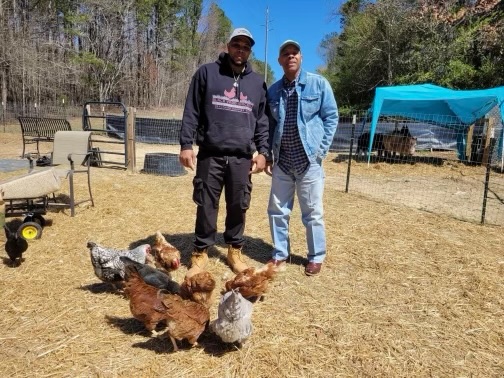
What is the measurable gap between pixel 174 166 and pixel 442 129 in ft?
36.3

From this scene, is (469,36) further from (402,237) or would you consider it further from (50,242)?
(50,242)

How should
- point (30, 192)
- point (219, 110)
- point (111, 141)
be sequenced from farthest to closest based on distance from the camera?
point (111, 141), point (30, 192), point (219, 110)

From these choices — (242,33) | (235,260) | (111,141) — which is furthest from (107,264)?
(111,141)

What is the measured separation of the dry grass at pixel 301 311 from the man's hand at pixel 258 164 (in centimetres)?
98

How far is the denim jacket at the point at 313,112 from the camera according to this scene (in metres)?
3.19

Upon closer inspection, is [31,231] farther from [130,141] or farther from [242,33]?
[130,141]

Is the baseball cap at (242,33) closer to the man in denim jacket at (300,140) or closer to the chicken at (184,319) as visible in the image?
the man in denim jacket at (300,140)

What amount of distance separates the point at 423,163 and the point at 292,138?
1016cm

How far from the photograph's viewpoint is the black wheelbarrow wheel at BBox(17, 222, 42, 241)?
13.1 ft

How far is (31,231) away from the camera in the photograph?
4059 mm

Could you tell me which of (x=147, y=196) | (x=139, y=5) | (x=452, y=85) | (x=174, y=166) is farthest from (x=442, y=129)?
(x=139, y=5)

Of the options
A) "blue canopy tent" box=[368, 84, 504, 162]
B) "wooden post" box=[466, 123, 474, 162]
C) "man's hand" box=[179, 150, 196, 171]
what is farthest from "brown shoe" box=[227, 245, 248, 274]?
"wooden post" box=[466, 123, 474, 162]

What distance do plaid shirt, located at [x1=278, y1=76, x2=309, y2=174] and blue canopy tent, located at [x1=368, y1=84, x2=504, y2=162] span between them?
8244 millimetres

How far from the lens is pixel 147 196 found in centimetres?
621
